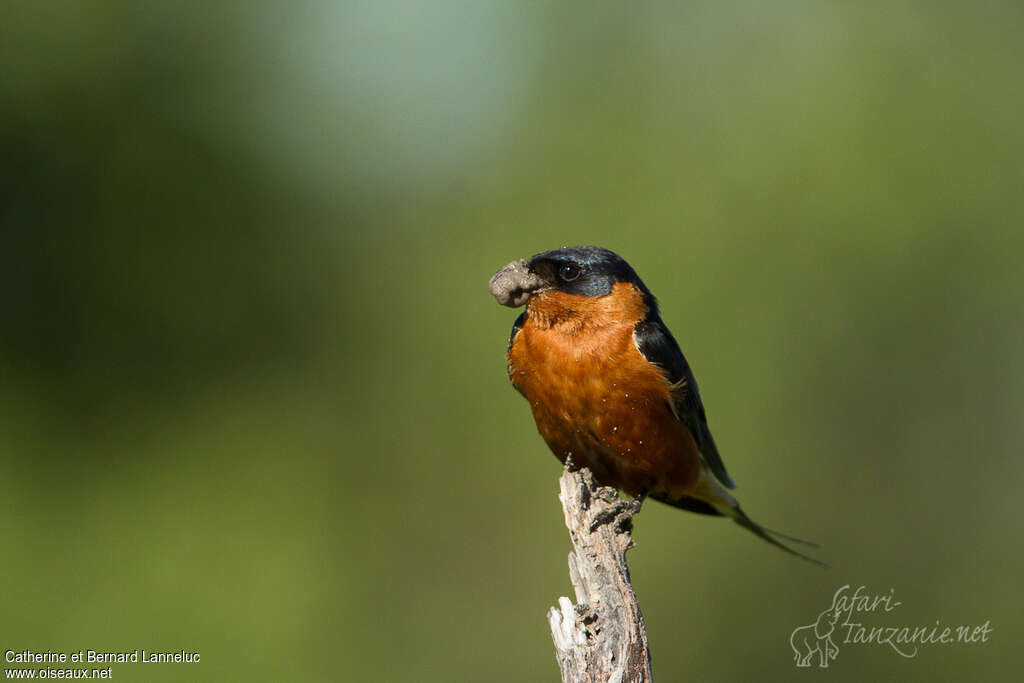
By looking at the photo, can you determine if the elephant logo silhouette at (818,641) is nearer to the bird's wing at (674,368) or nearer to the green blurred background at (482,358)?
the green blurred background at (482,358)

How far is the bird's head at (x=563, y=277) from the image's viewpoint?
602 cm

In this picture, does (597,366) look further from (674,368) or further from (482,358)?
(482,358)

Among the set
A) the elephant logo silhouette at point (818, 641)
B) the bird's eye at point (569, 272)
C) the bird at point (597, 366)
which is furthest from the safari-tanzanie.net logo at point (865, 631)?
the bird's eye at point (569, 272)

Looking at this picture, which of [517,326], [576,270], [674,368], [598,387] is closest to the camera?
[598,387]

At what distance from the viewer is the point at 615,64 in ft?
59.4

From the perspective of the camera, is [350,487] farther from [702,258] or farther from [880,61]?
[880,61]

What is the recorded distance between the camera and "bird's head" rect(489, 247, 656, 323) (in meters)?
6.02

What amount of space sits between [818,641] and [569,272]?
784cm

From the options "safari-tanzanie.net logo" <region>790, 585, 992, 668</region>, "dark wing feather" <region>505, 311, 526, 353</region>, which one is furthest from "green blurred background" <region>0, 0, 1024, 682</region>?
"dark wing feather" <region>505, 311, 526, 353</region>

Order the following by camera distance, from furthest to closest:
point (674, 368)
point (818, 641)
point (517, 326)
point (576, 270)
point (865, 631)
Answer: point (818, 641), point (865, 631), point (517, 326), point (674, 368), point (576, 270)

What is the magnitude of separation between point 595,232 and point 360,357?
436cm

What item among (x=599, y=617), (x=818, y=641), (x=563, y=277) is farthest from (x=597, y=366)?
(x=818, y=641)

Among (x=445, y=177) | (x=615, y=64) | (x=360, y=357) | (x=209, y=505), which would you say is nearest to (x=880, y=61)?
(x=615, y=64)

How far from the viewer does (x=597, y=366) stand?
586 centimetres
